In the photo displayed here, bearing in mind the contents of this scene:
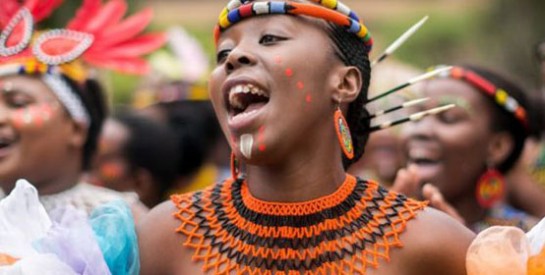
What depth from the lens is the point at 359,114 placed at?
4285 millimetres

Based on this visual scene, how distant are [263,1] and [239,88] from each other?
1.08 feet

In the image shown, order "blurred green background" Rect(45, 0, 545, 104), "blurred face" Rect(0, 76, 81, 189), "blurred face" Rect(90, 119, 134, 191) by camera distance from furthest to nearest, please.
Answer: "blurred green background" Rect(45, 0, 545, 104), "blurred face" Rect(90, 119, 134, 191), "blurred face" Rect(0, 76, 81, 189)

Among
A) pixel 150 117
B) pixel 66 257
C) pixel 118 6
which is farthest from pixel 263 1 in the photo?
pixel 150 117

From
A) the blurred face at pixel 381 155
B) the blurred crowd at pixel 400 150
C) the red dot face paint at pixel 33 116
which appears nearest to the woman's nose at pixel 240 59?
the blurred crowd at pixel 400 150

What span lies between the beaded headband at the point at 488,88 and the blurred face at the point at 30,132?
6.71ft

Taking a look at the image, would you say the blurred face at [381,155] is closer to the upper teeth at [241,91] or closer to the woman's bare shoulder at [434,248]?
the woman's bare shoulder at [434,248]

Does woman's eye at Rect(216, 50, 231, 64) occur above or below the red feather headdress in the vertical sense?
above

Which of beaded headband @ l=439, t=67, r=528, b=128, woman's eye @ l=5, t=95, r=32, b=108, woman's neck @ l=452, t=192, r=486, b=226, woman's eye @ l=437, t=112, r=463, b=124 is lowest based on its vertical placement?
woman's neck @ l=452, t=192, r=486, b=226

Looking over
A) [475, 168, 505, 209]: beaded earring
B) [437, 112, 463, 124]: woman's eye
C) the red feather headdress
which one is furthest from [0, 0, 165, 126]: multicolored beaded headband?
[475, 168, 505, 209]: beaded earring

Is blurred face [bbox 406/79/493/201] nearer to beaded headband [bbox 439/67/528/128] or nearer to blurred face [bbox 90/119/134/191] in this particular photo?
beaded headband [bbox 439/67/528/128]

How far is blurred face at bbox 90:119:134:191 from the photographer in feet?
25.8

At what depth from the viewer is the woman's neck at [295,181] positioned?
Result: 157 inches

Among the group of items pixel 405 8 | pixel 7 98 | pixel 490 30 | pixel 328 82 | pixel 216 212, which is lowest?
pixel 405 8

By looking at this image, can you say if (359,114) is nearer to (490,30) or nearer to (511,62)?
(511,62)
